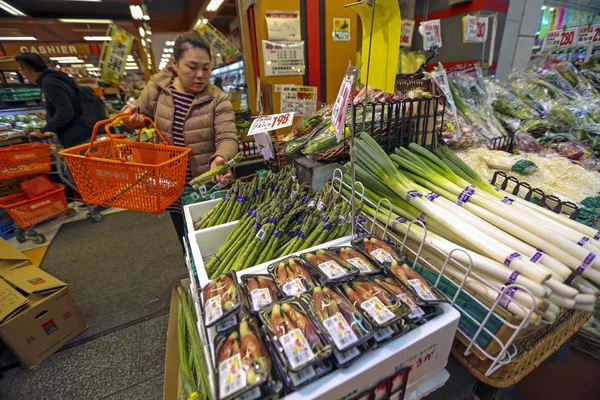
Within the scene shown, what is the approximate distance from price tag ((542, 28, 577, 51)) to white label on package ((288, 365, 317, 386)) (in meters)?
4.66

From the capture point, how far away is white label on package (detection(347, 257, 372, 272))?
86cm

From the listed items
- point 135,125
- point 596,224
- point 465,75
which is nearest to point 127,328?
point 135,125

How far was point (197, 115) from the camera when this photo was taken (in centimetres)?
198

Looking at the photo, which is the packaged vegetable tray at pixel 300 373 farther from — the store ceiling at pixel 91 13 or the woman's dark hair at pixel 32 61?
the store ceiling at pixel 91 13

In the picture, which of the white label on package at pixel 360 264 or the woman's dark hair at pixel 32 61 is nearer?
the white label on package at pixel 360 264

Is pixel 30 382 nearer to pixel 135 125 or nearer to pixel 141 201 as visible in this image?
pixel 141 201

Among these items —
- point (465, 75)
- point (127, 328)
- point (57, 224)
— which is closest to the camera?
point (127, 328)

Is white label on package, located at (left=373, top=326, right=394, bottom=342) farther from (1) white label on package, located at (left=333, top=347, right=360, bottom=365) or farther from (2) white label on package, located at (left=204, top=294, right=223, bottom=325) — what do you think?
(2) white label on package, located at (left=204, top=294, right=223, bottom=325)

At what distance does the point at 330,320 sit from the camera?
0.69 metres

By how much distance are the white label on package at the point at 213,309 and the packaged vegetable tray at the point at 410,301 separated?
461 millimetres

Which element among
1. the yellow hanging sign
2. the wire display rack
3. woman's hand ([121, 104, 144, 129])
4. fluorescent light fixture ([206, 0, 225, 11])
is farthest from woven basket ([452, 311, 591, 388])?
fluorescent light fixture ([206, 0, 225, 11])

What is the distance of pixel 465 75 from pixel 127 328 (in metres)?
3.69

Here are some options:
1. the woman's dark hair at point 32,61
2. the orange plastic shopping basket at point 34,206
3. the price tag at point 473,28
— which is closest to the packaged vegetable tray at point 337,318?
the price tag at point 473,28

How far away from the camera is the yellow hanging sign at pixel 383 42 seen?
92cm
